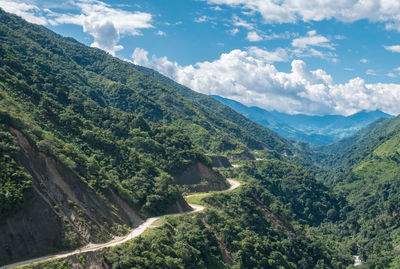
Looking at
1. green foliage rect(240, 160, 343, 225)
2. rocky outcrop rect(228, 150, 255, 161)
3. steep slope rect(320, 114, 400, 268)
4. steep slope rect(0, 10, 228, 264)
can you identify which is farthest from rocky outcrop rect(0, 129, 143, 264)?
rocky outcrop rect(228, 150, 255, 161)

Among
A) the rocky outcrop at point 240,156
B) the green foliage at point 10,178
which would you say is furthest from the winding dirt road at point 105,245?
the rocky outcrop at point 240,156

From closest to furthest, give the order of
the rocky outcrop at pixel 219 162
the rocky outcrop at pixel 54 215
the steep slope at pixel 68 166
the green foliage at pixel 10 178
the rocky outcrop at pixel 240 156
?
the rocky outcrop at pixel 54 215
the green foliage at pixel 10 178
the steep slope at pixel 68 166
the rocky outcrop at pixel 219 162
the rocky outcrop at pixel 240 156

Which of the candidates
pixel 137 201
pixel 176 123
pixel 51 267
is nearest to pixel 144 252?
pixel 51 267

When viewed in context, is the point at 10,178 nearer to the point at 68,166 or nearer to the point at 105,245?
the point at 68,166

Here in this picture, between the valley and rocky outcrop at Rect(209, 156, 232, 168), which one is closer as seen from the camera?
the valley

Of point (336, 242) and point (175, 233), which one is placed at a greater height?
point (175, 233)

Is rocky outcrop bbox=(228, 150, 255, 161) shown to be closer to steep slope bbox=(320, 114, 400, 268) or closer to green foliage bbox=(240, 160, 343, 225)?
green foliage bbox=(240, 160, 343, 225)

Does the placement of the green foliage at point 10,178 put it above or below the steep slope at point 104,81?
below

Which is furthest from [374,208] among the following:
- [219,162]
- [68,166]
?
[68,166]

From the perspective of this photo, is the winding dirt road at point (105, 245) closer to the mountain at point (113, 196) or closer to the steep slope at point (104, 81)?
the mountain at point (113, 196)

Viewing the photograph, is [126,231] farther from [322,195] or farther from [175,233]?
[322,195]

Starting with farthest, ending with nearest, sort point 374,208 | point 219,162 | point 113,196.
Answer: point 219,162 → point 374,208 → point 113,196
